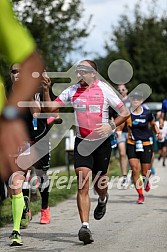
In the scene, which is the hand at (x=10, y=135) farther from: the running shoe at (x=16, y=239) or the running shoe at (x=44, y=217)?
the running shoe at (x=44, y=217)

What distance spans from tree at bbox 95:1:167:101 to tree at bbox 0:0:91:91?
67.9 ft

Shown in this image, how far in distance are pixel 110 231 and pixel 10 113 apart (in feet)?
18.0

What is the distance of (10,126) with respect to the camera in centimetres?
346

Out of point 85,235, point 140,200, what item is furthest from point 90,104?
point 140,200

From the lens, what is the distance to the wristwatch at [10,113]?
352cm

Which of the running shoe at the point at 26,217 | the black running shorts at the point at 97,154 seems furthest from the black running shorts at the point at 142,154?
the black running shorts at the point at 97,154

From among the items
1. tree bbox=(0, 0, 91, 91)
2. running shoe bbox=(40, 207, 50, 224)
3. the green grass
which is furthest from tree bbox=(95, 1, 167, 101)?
running shoe bbox=(40, 207, 50, 224)

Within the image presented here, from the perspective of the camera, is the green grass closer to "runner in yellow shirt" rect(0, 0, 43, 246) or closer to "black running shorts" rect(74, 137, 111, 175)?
"black running shorts" rect(74, 137, 111, 175)

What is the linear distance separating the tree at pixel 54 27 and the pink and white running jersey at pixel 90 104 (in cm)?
1402

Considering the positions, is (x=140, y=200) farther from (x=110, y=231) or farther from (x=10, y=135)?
(x=10, y=135)

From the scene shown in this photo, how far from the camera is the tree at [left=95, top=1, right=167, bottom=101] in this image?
4922cm

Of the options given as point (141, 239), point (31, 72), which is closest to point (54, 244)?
point (141, 239)

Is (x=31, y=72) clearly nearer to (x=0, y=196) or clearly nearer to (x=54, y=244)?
(x=54, y=244)

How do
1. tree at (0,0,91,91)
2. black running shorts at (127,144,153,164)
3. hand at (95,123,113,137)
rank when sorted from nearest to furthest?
1. hand at (95,123,113,137)
2. black running shorts at (127,144,153,164)
3. tree at (0,0,91,91)
